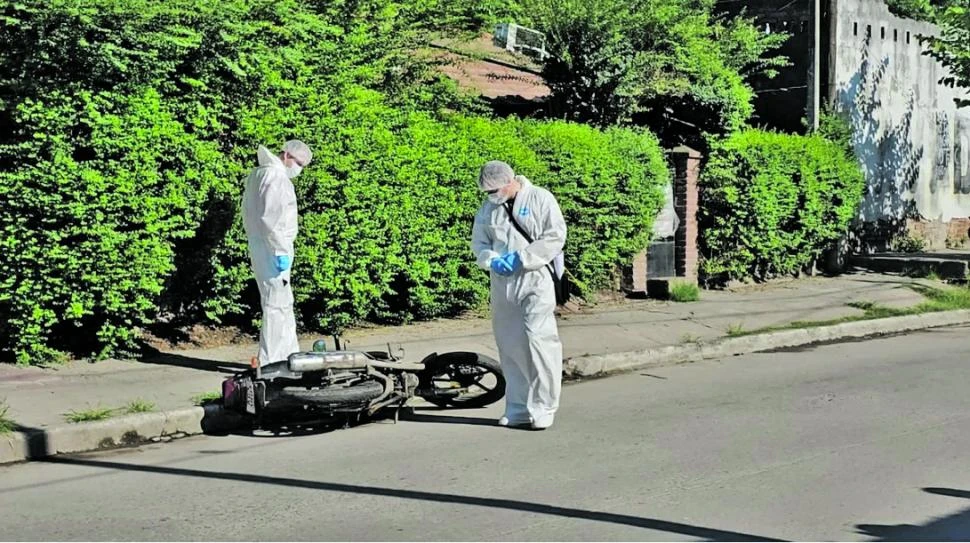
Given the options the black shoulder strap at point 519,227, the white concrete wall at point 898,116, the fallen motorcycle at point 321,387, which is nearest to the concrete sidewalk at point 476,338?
the fallen motorcycle at point 321,387

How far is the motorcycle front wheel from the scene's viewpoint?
858cm

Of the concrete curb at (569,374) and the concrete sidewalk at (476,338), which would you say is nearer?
the concrete curb at (569,374)

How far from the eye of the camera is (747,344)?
1219 cm

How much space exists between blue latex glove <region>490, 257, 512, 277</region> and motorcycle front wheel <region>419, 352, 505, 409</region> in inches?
35.0

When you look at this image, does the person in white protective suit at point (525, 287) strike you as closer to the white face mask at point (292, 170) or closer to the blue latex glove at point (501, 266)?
the blue latex glove at point (501, 266)

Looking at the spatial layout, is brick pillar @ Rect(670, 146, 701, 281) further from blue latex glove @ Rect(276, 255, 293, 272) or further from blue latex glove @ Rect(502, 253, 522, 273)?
blue latex glove @ Rect(502, 253, 522, 273)

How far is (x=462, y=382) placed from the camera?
873 cm

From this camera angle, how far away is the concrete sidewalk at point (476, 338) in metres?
8.38

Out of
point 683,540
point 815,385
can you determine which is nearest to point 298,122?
point 815,385

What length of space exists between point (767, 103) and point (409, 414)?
13090 millimetres

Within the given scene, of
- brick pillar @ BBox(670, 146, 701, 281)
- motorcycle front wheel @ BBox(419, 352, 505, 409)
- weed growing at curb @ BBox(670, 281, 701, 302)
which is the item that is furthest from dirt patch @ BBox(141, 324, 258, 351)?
brick pillar @ BBox(670, 146, 701, 281)

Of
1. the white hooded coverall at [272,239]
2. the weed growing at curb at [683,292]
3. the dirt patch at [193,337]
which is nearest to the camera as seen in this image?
the white hooded coverall at [272,239]

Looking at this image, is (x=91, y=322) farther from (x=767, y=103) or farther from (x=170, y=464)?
(x=767, y=103)

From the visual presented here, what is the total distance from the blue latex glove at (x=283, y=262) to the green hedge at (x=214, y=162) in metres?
1.23
